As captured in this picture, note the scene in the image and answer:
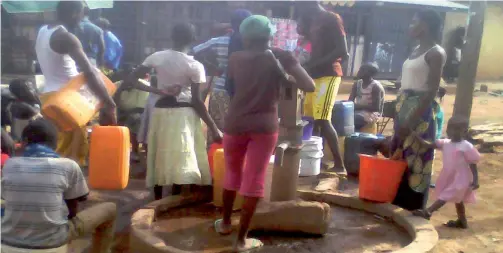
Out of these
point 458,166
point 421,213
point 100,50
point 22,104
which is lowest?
point 421,213

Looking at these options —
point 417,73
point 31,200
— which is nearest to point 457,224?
point 417,73

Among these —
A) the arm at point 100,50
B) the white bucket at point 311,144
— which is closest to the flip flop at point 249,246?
the white bucket at point 311,144

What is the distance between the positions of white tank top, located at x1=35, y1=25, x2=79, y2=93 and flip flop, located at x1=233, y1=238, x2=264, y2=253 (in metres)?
1.82

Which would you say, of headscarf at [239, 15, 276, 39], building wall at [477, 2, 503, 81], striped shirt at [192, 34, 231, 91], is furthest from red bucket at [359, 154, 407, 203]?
building wall at [477, 2, 503, 81]

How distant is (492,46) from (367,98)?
14407 millimetres

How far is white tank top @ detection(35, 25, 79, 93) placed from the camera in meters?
4.21

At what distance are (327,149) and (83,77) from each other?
3.27m

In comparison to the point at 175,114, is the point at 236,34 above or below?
above

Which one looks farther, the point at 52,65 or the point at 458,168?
the point at 458,168

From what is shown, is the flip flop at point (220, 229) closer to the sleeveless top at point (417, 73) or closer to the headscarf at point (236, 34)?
the sleeveless top at point (417, 73)

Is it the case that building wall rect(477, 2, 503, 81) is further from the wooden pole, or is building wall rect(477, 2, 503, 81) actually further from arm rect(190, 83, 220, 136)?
arm rect(190, 83, 220, 136)

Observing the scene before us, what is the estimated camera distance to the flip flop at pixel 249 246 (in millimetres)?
3447

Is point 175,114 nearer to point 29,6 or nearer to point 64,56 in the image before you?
point 64,56

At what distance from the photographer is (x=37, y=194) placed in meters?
2.83
